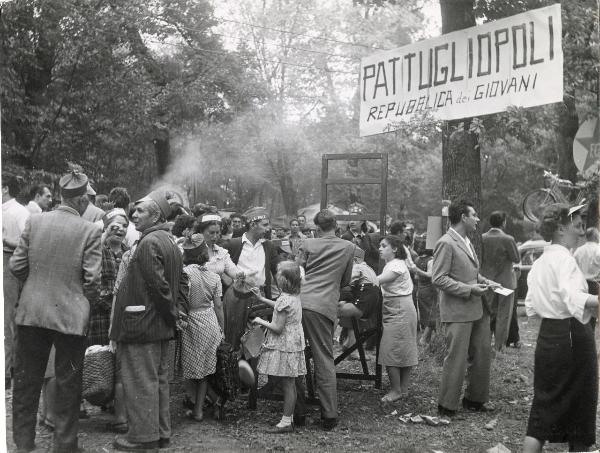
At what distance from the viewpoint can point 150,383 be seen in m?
5.06

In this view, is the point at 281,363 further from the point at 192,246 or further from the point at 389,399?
the point at 389,399

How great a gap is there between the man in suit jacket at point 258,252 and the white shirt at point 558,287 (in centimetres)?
340

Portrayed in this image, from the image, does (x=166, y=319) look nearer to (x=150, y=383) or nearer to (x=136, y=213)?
(x=150, y=383)

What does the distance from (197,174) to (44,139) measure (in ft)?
68.4

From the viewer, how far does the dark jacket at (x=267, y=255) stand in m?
7.39

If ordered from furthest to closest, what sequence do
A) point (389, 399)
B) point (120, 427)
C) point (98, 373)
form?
point (389, 399) → point (120, 427) → point (98, 373)

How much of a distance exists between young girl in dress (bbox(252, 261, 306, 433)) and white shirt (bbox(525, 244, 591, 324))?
2073mm

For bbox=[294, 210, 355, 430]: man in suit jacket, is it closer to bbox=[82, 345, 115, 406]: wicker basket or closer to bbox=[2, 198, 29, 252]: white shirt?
bbox=[82, 345, 115, 406]: wicker basket

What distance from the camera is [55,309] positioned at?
15.3 feet

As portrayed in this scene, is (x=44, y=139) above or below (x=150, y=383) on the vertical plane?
above

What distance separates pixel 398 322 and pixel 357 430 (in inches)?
54.9

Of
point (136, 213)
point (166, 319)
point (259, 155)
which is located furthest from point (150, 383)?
point (259, 155)

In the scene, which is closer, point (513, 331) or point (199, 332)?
point (199, 332)

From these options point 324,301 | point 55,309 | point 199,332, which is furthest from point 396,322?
point 55,309
